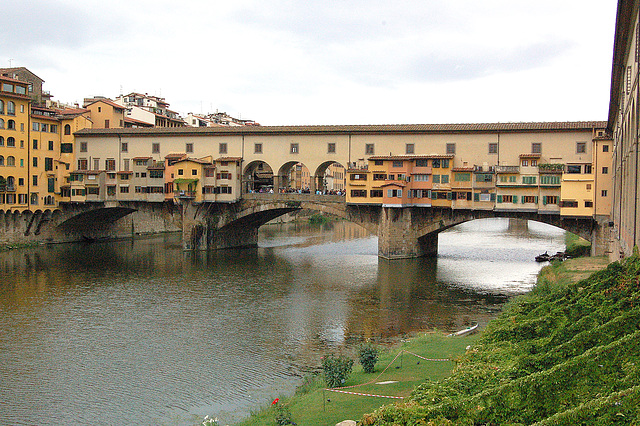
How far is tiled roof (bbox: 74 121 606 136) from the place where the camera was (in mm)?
43263

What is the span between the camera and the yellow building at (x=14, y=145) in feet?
169

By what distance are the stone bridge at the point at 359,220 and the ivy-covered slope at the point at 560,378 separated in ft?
95.3

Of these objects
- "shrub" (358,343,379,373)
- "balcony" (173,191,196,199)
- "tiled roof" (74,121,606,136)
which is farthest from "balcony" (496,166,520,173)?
"shrub" (358,343,379,373)

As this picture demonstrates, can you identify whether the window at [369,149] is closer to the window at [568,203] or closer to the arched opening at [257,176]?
the arched opening at [257,176]

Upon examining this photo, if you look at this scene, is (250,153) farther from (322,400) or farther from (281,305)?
(322,400)

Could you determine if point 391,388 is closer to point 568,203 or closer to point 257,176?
point 568,203

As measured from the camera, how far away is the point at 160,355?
22094 millimetres

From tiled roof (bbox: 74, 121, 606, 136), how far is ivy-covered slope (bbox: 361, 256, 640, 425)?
3110 centimetres

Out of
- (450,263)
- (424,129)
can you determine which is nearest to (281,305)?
(450,263)

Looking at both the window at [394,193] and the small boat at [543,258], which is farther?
the small boat at [543,258]

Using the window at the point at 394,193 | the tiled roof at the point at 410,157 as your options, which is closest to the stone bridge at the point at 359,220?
the window at the point at 394,193

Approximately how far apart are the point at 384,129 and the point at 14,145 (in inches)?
1310

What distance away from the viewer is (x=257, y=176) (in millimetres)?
66188

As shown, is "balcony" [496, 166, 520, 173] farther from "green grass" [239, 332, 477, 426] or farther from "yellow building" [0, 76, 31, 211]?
"yellow building" [0, 76, 31, 211]
